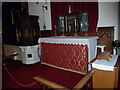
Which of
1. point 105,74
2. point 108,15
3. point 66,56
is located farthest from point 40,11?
point 105,74

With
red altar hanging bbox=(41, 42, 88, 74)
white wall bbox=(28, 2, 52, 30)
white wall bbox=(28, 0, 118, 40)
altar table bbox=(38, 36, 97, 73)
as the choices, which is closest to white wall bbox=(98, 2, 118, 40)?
white wall bbox=(28, 0, 118, 40)

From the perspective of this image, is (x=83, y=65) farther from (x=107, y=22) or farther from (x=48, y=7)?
(x=48, y=7)

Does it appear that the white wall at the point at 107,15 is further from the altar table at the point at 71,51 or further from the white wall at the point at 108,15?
the altar table at the point at 71,51

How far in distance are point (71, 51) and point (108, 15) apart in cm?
246

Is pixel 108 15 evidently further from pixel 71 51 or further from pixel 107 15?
pixel 71 51

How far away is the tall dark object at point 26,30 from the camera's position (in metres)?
4.44

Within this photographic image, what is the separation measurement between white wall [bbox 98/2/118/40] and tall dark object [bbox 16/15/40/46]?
2797 mm

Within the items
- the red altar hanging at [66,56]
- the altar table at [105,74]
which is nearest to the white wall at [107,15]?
the red altar hanging at [66,56]

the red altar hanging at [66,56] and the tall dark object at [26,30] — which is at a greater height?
the tall dark object at [26,30]

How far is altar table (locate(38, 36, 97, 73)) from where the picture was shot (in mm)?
3010

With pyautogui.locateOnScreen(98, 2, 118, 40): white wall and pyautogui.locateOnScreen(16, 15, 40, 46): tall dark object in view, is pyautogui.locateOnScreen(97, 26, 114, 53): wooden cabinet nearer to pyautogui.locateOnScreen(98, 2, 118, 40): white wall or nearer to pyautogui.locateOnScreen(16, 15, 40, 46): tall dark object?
pyautogui.locateOnScreen(98, 2, 118, 40): white wall

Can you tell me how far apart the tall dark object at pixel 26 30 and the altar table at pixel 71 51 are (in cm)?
81

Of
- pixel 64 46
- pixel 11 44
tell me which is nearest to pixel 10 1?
pixel 11 44

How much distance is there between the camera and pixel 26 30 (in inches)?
177
